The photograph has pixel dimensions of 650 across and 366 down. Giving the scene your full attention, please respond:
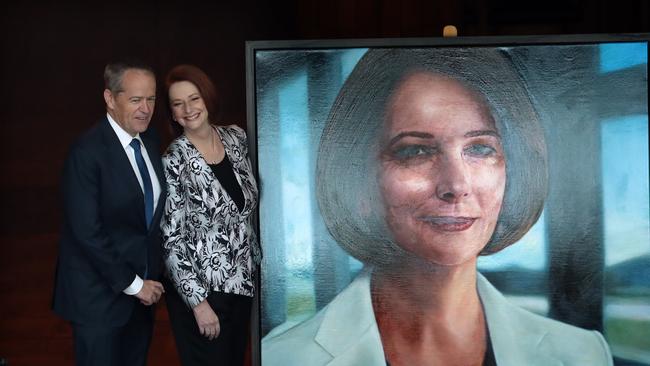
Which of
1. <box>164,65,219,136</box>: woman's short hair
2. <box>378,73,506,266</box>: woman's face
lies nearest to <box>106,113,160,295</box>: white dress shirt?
<box>164,65,219,136</box>: woman's short hair

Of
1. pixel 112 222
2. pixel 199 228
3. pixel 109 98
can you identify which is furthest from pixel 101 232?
pixel 109 98

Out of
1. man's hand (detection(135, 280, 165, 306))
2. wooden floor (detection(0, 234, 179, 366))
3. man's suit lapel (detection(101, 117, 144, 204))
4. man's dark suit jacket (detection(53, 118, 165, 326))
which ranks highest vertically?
man's suit lapel (detection(101, 117, 144, 204))

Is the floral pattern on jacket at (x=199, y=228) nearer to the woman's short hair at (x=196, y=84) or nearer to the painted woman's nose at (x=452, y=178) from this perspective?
the woman's short hair at (x=196, y=84)

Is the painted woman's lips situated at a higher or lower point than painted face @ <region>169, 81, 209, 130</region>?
lower

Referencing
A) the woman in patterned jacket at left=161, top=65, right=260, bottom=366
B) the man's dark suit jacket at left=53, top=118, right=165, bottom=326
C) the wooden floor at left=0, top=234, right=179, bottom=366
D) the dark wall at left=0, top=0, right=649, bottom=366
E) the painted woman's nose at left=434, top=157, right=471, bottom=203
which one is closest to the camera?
the man's dark suit jacket at left=53, top=118, right=165, bottom=326

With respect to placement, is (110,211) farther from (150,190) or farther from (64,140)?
(64,140)

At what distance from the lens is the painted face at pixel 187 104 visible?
4.31 metres

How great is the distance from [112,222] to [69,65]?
2.26 m

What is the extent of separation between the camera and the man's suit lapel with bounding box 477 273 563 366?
4629mm

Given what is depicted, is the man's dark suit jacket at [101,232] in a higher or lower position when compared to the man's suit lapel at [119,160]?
lower

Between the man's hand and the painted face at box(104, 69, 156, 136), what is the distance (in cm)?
50

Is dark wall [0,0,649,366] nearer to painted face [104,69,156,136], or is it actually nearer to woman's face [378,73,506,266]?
woman's face [378,73,506,266]

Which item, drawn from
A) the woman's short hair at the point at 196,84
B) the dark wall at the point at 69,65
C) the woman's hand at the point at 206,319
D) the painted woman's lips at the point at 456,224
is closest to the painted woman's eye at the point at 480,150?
the painted woman's lips at the point at 456,224

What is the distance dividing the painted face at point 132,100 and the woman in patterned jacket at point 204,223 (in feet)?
0.32
